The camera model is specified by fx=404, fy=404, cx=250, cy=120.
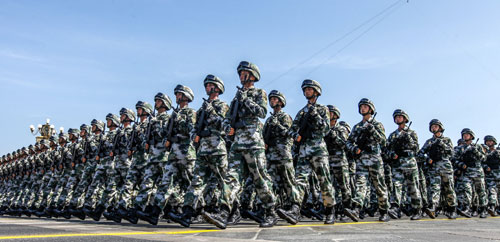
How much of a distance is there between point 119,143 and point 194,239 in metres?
5.63

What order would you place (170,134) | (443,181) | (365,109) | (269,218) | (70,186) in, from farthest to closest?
1. (443,181)
2. (70,186)
3. (365,109)
4. (170,134)
5. (269,218)

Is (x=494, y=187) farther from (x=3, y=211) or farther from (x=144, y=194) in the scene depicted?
(x=3, y=211)

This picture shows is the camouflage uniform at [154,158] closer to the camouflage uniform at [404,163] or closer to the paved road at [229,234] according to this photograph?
the paved road at [229,234]

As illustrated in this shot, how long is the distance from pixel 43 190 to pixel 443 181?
470 inches

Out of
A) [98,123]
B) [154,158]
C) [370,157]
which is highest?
[98,123]

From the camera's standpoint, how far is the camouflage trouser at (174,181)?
696 centimetres

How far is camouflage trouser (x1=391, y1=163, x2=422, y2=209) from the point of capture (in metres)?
9.57

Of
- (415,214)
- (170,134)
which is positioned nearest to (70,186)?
(170,134)

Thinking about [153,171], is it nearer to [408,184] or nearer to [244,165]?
[244,165]

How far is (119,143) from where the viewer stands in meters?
9.40

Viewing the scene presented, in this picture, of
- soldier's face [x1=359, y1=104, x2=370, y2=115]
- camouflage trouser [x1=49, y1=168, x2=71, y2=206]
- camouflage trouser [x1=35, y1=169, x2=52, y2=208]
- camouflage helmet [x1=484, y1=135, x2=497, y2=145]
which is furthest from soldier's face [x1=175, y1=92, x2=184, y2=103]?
camouflage helmet [x1=484, y1=135, x2=497, y2=145]

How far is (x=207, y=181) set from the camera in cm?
639

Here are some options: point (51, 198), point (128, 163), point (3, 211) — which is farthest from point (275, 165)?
point (3, 211)

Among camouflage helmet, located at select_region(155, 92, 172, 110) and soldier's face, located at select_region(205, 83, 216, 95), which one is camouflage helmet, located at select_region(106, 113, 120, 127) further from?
soldier's face, located at select_region(205, 83, 216, 95)
